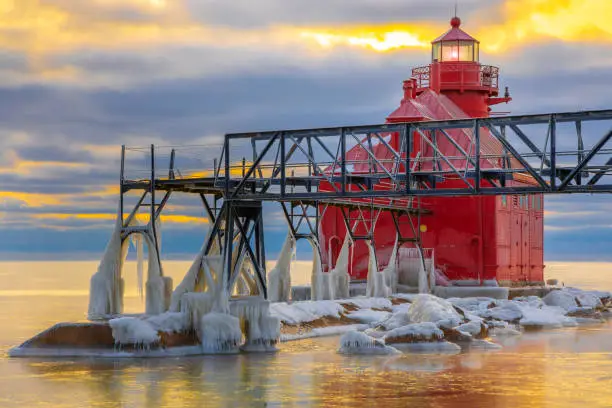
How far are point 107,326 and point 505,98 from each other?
37.0 meters

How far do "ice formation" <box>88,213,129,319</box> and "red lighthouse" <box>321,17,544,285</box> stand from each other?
1641 cm

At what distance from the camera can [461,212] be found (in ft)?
186

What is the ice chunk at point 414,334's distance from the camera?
121ft

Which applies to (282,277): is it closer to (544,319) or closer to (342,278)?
(342,278)

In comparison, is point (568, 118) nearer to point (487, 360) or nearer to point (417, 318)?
point (487, 360)

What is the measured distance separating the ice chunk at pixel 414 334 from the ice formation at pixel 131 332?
812cm

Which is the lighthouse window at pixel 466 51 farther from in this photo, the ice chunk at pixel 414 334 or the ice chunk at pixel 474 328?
the ice chunk at pixel 414 334

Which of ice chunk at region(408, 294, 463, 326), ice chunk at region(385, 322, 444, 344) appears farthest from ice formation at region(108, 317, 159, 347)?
ice chunk at region(408, 294, 463, 326)

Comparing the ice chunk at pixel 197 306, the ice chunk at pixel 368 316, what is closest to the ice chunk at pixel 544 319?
the ice chunk at pixel 368 316

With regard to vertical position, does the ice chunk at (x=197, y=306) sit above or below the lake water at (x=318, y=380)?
above

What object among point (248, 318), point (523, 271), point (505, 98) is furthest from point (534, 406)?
point (505, 98)

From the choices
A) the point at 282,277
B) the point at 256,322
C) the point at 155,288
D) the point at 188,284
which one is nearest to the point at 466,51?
the point at 282,277

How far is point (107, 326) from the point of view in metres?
34.1

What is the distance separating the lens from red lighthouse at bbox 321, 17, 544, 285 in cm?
5659
